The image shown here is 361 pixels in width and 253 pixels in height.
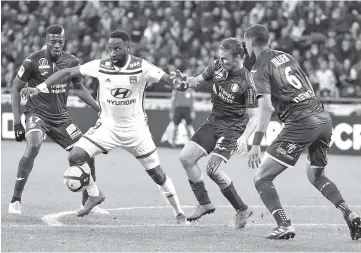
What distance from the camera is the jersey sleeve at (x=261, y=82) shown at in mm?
8609

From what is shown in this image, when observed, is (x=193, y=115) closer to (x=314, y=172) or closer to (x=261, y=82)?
(x=314, y=172)

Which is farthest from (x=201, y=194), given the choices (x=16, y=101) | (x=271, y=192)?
(x=16, y=101)

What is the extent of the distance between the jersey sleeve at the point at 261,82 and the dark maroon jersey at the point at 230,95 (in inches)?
42.1

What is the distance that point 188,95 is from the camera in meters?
21.7

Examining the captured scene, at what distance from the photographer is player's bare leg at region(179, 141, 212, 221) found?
9906 millimetres

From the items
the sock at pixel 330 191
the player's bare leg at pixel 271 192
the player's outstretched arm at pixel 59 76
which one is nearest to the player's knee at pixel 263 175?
the player's bare leg at pixel 271 192

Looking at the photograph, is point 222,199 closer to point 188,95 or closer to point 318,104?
point 318,104

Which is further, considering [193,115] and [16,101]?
[193,115]

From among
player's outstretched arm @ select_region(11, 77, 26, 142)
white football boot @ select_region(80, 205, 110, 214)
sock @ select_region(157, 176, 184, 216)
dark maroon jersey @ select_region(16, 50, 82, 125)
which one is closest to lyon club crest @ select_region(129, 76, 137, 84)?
sock @ select_region(157, 176, 184, 216)

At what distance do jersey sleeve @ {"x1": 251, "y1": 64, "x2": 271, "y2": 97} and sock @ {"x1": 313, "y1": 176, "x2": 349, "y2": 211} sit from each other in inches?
53.5

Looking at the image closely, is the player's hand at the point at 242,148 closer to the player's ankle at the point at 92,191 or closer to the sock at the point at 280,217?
the sock at the point at 280,217

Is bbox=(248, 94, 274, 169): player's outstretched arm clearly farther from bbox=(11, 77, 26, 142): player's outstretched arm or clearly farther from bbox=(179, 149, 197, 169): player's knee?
bbox=(11, 77, 26, 142): player's outstretched arm

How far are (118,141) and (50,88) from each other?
1814mm

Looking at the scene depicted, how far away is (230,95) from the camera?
32.3 feet
